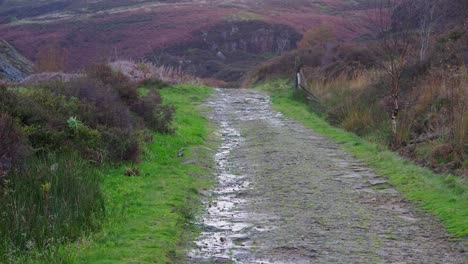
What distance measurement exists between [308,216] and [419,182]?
261cm

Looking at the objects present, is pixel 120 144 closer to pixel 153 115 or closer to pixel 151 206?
pixel 151 206

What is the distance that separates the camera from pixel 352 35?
49.2m

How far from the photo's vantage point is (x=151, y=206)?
8.91m

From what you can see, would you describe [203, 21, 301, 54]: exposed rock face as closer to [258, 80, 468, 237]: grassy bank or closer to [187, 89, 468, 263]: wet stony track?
[258, 80, 468, 237]: grassy bank

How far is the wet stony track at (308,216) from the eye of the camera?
700 centimetres

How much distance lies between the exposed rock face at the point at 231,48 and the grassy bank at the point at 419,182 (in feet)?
100

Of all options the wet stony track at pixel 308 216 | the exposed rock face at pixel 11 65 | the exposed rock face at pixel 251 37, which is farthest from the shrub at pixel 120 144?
the exposed rock face at pixel 251 37

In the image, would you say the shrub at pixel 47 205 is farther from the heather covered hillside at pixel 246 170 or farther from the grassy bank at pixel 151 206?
the grassy bank at pixel 151 206

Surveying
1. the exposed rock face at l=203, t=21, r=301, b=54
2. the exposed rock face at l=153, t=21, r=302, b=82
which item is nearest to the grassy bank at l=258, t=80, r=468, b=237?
the exposed rock face at l=153, t=21, r=302, b=82

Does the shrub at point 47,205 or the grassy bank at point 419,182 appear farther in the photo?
the grassy bank at point 419,182

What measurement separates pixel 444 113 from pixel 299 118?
24.2ft

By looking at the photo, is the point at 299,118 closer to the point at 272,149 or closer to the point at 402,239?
the point at 272,149

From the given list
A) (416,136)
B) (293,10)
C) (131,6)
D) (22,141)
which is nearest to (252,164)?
(416,136)

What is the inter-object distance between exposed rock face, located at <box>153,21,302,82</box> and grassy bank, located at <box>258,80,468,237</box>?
1205 inches
